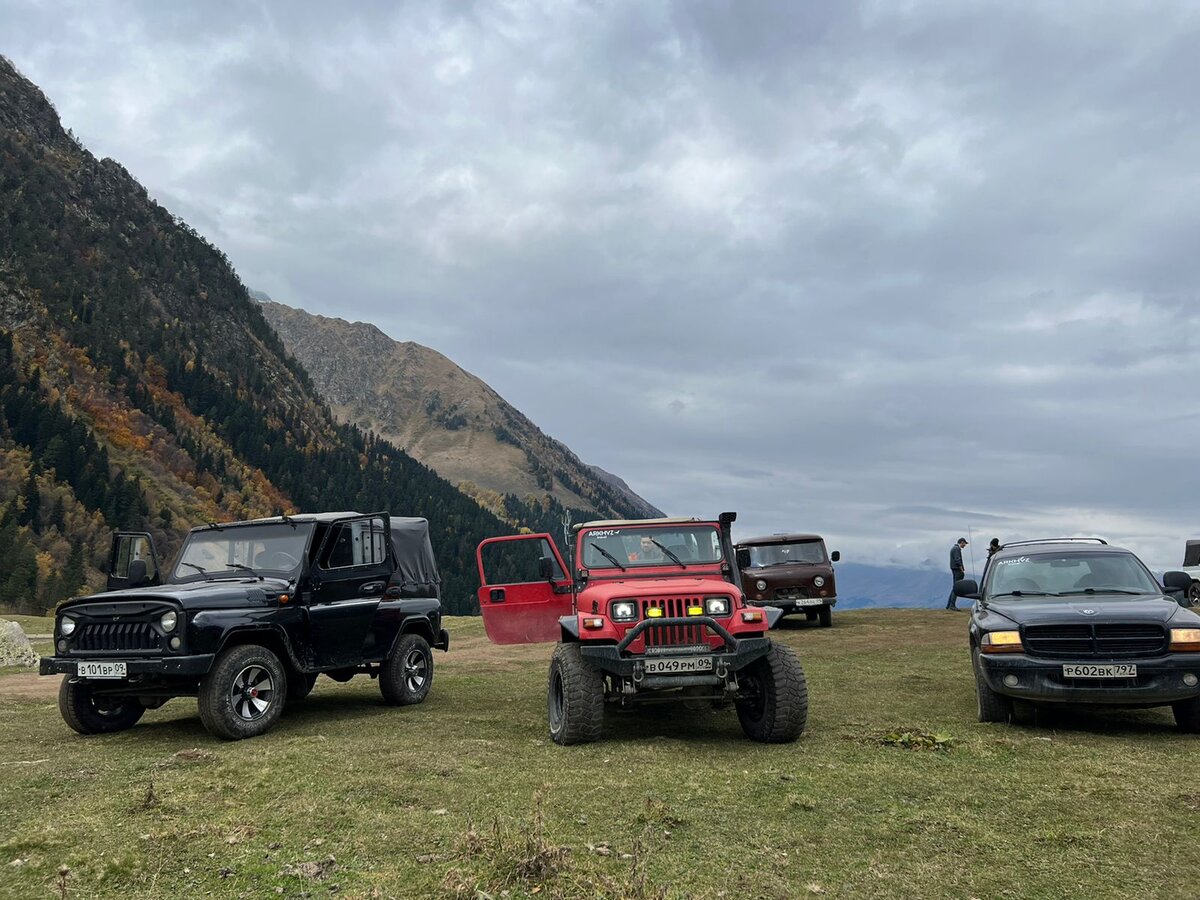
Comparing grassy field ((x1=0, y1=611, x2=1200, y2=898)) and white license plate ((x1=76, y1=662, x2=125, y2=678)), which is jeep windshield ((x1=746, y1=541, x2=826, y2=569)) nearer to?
grassy field ((x1=0, y1=611, x2=1200, y2=898))

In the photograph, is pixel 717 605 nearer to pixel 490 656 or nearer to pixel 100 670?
pixel 100 670

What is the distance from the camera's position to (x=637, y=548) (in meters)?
9.45

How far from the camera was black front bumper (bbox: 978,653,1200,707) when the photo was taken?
784 cm

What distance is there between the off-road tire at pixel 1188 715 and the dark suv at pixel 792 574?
12836 mm

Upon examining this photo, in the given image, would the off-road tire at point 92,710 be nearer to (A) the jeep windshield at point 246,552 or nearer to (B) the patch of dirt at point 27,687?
(A) the jeep windshield at point 246,552

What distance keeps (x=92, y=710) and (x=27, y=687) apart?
566 cm

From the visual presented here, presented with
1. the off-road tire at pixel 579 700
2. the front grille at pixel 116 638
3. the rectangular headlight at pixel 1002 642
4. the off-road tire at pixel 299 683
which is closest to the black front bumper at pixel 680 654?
the off-road tire at pixel 579 700

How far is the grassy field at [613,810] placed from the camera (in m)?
4.57

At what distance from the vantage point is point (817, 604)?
2166cm

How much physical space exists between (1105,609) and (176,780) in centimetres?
830

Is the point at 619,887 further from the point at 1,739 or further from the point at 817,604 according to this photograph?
the point at 817,604

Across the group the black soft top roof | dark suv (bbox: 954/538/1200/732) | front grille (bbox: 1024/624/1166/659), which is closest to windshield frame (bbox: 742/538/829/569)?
the black soft top roof

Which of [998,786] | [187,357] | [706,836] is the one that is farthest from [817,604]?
[187,357]

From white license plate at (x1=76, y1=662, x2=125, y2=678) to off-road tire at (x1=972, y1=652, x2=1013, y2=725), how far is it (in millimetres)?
8446
